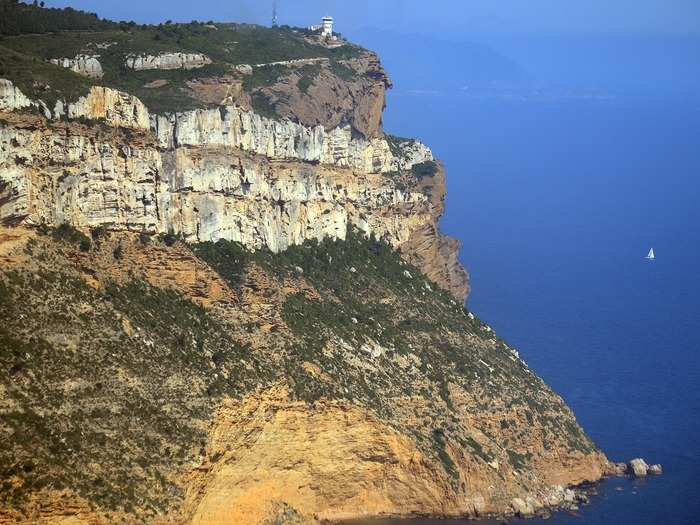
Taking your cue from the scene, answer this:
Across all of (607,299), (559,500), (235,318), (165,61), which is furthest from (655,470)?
(607,299)

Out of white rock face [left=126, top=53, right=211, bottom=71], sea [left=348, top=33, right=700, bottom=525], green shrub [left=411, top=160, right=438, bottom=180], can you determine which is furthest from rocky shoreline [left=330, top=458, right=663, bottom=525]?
white rock face [left=126, top=53, right=211, bottom=71]

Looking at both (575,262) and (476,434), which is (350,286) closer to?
(476,434)

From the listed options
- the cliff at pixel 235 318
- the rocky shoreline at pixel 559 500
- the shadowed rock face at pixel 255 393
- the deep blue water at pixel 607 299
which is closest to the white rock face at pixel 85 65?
the cliff at pixel 235 318

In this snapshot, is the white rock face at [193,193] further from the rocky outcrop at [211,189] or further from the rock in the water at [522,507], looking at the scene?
the rock in the water at [522,507]

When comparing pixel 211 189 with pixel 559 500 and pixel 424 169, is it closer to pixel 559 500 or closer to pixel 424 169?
pixel 559 500

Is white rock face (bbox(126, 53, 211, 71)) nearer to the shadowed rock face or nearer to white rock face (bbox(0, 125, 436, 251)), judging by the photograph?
white rock face (bbox(0, 125, 436, 251))

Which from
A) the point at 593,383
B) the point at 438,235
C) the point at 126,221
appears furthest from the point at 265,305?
the point at 593,383
